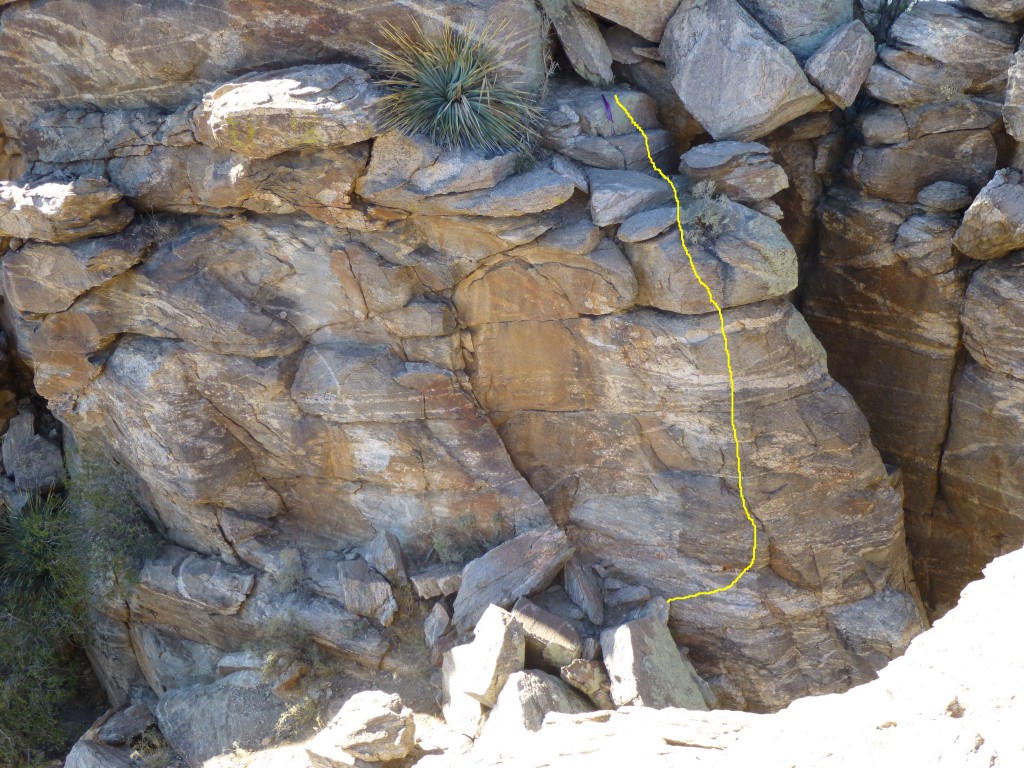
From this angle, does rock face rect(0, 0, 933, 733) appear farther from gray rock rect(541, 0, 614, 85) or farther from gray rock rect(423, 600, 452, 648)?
gray rock rect(541, 0, 614, 85)

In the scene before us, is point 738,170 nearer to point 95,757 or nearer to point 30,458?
point 95,757

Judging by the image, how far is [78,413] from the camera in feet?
34.1

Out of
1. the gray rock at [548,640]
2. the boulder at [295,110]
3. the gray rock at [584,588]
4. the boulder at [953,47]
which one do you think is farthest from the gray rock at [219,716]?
the boulder at [953,47]

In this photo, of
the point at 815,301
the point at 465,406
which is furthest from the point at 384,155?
the point at 815,301

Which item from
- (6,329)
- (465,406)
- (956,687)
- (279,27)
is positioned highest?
(279,27)

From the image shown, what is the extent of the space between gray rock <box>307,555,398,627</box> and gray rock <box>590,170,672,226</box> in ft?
14.2

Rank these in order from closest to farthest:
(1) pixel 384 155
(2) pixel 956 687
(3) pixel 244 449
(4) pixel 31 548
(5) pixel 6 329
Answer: (2) pixel 956 687
(1) pixel 384 155
(3) pixel 244 449
(4) pixel 31 548
(5) pixel 6 329

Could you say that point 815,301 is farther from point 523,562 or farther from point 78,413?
point 78,413

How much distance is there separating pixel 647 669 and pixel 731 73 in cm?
556

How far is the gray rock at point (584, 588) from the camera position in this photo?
9.12m

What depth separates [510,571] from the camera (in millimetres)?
9273

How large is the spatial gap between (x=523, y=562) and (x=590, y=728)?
111 inches

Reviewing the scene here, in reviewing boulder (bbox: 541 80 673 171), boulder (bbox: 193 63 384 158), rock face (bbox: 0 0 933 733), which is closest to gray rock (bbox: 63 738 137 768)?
rock face (bbox: 0 0 933 733)

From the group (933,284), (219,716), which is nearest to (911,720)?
(933,284)
